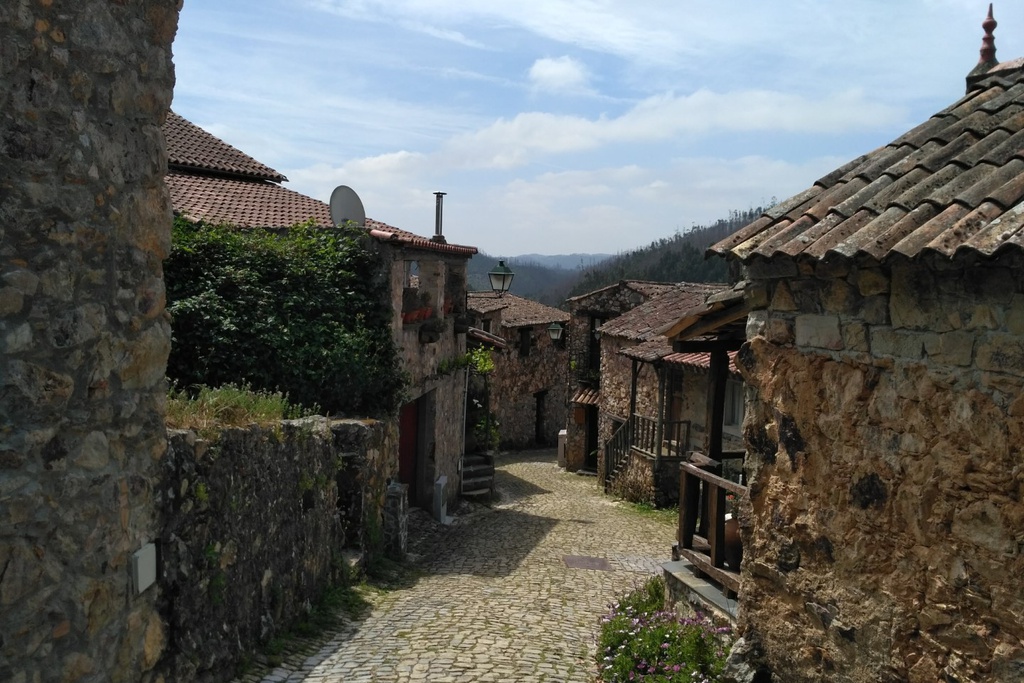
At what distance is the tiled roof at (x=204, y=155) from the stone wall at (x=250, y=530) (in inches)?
287

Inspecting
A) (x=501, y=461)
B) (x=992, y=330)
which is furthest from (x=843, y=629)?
(x=501, y=461)

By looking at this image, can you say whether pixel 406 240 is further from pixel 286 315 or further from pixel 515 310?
pixel 515 310

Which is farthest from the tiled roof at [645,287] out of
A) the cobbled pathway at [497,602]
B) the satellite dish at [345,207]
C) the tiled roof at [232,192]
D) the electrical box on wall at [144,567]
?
the electrical box on wall at [144,567]

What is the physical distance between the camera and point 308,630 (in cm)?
701

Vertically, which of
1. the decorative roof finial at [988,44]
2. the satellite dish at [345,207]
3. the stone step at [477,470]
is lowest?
the stone step at [477,470]

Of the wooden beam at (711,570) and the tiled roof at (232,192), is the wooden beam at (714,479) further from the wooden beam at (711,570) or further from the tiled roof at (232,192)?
the tiled roof at (232,192)

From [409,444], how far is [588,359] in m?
13.9

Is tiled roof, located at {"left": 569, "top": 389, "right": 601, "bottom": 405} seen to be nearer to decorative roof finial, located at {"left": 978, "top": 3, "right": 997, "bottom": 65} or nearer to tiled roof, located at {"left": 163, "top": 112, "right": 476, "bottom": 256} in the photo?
tiled roof, located at {"left": 163, "top": 112, "right": 476, "bottom": 256}

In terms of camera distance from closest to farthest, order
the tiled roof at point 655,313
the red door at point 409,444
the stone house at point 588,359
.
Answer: the red door at point 409,444
the tiled roof at point 655,313
the stone house at point 588,359

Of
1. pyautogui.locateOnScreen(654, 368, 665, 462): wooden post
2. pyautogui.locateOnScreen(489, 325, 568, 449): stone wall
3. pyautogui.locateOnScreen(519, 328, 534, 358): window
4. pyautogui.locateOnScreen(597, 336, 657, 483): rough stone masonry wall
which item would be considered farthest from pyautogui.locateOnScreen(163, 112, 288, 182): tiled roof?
pyautogui.locateOnScreen(519, 328, 534, 358): window

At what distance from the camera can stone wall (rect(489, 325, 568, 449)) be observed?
31058 millimetres

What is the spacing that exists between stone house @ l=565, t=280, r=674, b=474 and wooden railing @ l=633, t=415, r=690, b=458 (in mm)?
6298

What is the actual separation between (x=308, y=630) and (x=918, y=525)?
15.7 feet

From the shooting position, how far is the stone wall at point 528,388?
31.1 meters
